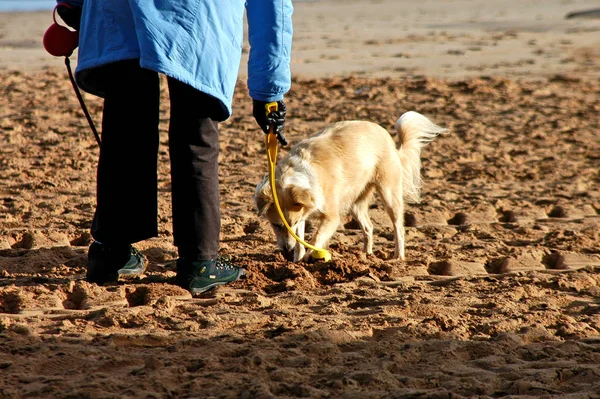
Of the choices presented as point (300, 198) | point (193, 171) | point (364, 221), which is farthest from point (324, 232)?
point (193, 171)

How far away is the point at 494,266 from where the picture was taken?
561 centimetres

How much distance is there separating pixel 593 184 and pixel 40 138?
5554 millimetres

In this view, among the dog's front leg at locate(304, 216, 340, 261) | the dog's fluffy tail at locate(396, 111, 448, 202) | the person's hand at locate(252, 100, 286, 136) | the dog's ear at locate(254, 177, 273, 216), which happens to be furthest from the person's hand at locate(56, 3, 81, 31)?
the dog's fluffy tail at locate(396, 111, 448, 202)

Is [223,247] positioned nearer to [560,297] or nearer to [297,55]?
[560,297]

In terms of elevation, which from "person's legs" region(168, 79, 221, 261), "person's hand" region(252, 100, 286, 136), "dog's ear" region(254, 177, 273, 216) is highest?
"person's hand" region(252, 100, 286, 136)

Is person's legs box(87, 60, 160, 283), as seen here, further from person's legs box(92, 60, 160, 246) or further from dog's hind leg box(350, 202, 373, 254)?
dog's hind leg box(350, 202, 373, 254)

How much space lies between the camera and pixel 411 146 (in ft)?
22.3

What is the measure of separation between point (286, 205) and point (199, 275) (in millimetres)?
1163

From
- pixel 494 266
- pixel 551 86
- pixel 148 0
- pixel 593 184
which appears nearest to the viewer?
pixel 148 0

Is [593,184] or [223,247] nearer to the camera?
[223,247]

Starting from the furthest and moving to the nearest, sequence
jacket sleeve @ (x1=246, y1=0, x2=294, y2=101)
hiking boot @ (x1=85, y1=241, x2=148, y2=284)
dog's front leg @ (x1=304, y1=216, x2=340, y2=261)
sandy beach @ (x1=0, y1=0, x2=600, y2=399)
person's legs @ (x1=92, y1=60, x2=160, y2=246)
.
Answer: dog's front leg @ (x1=304, y1=216, x2=340, y2=261) < hiking boot @ (x1=85, y1=241, x2=148, y2=284) < person's legs @ (x1=92, y1=60, x2=160, y2=246) < jacket sleeve @ (x1=246, y1=0, x2=294, y2=101) < sandy beach @ (x1=0, y1=0, x2=600, y2=399)

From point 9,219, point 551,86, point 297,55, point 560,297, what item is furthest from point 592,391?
point 297,55

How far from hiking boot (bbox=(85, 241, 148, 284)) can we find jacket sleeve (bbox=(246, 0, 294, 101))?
125 cm

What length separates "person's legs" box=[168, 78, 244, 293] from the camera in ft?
14.4
